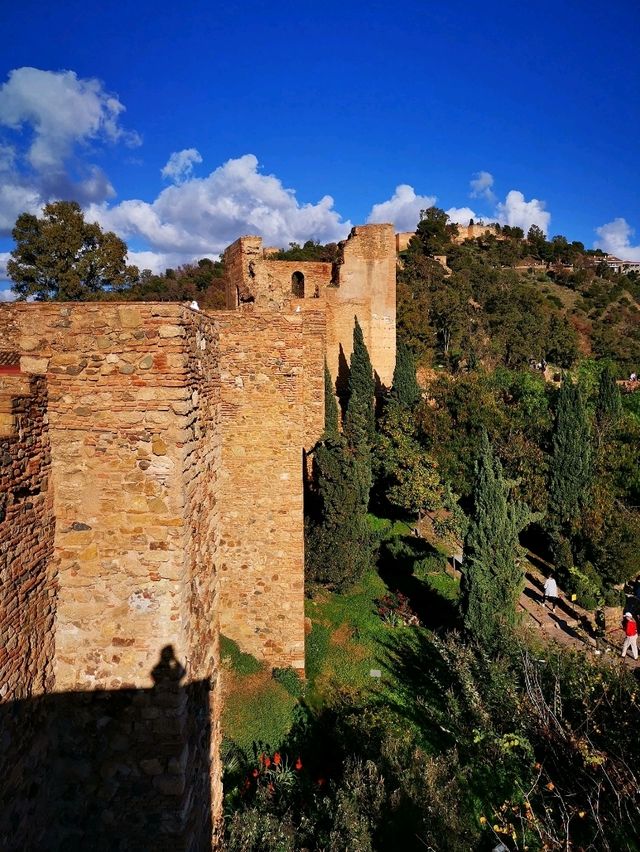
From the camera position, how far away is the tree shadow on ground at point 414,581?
41.2ft

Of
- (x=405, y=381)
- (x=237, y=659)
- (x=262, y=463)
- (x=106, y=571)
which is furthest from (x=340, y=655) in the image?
(x=405, y=381)

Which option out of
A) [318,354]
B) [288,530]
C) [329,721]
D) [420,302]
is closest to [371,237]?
[420,302]

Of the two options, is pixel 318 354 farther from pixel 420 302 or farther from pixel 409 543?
pixel 420 302

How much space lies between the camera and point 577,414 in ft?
59.3

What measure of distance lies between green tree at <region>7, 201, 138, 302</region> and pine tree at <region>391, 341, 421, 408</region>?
12937 mm

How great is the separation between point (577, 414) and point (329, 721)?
558 inches

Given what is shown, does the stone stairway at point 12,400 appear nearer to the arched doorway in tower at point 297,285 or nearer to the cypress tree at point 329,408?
the cypress tree at point 329,408

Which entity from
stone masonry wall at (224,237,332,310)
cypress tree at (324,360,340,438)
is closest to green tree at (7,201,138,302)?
stone masonry wall at (224,237,332,310)

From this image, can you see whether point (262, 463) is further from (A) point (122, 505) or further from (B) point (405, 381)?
(B) point (405, 381)

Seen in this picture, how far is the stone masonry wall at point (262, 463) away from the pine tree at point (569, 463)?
11698 mm

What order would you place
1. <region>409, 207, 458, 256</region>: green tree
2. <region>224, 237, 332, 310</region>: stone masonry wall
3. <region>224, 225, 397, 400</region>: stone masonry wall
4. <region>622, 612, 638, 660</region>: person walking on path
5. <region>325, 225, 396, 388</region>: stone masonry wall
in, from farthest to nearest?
<region>409, 207, 458, 256</region>: green tree → <region>325, 225, 396, 388</region>: stone masonry wall → <region>224, 225, 397, 400</region>: stone masonry wall → <region>224, 237, 332, 310</region>: stone masonry wall → <region>622, 612, 638, 660</region>: person walking on path

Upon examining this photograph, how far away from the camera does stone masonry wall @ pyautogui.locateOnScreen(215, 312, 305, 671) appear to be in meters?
7.84

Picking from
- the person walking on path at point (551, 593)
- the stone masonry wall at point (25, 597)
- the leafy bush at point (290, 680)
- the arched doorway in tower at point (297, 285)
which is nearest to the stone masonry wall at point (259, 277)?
the arched doorway in tower at point (297, 285)

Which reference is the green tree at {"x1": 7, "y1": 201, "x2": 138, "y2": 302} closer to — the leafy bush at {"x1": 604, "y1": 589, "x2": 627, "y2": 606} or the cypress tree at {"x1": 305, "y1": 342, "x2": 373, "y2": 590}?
the cypress tree at {"x1": 305, "y1": 342, "x2": 373, "y2": 590}
